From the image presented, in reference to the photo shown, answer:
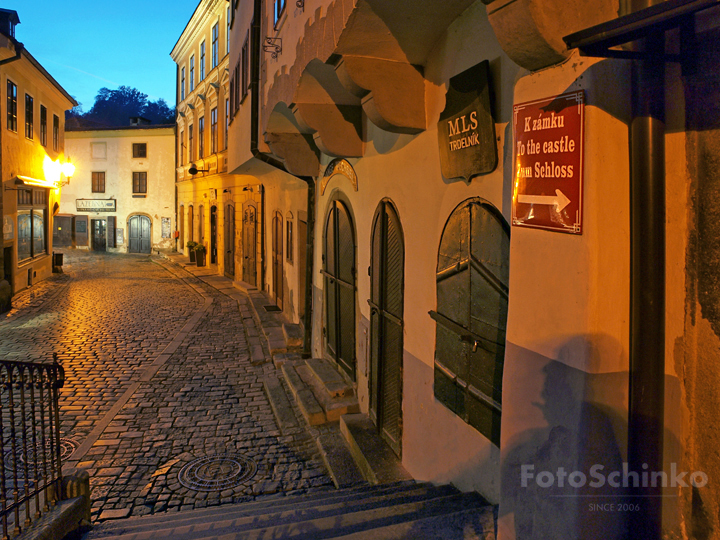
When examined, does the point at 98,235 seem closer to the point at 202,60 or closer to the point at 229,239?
the point at 202,60

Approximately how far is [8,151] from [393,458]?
49.9 ft

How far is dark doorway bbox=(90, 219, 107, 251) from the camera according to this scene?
3566cm

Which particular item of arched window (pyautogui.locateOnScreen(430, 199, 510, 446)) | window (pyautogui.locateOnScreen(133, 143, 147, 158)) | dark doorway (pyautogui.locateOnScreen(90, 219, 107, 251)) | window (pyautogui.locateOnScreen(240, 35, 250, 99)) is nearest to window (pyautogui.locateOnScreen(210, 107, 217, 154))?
window (pyautogui.locateOnScreen(240, 35, 250, 99))

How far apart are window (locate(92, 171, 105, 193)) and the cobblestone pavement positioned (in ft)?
72.6

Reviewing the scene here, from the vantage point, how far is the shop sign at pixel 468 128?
3445 millimetres

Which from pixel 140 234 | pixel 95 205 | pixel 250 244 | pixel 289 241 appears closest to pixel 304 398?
pixel 289 241

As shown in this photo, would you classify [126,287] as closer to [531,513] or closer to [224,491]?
[224,491]

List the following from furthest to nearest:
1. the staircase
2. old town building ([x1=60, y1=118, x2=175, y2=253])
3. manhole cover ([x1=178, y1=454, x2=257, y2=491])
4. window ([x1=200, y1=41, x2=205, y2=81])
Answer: old town building ([x1=60, y1=118, x2=175, y2=253])
window ([x1=200, y1=41, x2=205, y2=81])
manhole cover ([x1=178, y1=454, x2=257, y2=491])
the staircase

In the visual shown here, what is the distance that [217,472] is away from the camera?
5.60m

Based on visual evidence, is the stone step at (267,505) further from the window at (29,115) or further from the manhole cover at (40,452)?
the window at (29,115)

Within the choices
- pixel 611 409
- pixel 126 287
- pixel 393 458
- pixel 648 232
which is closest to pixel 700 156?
pixel 648 232

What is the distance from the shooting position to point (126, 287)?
61.8ft

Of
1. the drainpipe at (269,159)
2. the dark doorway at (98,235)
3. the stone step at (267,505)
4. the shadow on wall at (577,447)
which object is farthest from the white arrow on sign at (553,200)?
the dark doorway at (98,235)

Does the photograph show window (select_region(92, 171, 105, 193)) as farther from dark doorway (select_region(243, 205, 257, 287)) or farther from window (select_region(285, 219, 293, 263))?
window (select_region(285, 219, 293, 263))
